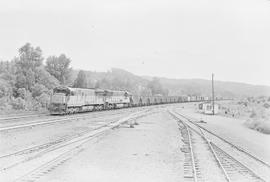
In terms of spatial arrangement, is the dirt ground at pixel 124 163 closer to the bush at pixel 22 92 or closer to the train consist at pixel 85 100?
the train consist at pixel 85 100

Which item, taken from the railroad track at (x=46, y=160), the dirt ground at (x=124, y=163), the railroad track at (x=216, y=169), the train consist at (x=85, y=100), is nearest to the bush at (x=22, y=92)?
the train consist at (x=85, y=100)

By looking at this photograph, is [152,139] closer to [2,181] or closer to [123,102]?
[2,181]

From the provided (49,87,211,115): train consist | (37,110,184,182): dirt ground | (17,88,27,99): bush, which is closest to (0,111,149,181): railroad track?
(37,110,184,182): dirt ground

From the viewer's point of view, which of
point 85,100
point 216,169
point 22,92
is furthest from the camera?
point 22,92

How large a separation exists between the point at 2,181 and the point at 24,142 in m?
8.28

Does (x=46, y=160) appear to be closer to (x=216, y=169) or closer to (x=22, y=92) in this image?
(x=216, y=169)

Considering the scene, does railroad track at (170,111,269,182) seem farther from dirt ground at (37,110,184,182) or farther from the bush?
the bush

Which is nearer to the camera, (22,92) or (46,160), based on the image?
(46,160)

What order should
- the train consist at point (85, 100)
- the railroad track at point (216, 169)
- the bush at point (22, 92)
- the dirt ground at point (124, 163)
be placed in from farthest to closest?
1. the bush at point (22, 92)
2. the train consist at point (85, 100)
3. the railroad track at point (216, 169)
4. the dirt ground at point (124, 163)

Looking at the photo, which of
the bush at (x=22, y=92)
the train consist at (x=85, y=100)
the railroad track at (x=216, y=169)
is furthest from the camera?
the bush at (x=22, y=92)

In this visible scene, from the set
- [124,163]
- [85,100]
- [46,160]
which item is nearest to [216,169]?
[124,163]

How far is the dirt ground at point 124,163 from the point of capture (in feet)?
34.0

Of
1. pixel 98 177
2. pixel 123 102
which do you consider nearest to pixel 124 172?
pixel 98 177

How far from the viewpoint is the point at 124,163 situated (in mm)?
12719
